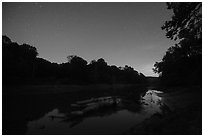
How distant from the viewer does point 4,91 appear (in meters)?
33.2

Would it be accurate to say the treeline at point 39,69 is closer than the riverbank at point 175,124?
No

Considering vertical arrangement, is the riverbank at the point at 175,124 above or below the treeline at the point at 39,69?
below

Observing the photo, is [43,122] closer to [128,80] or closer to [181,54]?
[181,54]

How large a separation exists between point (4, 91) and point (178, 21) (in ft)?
114

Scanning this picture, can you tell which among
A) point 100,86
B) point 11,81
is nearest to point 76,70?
point 100,86

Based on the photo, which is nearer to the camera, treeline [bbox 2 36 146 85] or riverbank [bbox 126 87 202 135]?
riverbank [bbox 126 87 202 135]

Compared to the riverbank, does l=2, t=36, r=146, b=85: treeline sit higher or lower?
higher

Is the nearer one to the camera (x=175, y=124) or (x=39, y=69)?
(x=175, y=124)

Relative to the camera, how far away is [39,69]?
61.5 meters

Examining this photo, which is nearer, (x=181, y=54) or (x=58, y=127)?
(x=58, y=127)

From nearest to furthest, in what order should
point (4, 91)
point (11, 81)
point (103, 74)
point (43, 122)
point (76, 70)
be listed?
point (43, 122) < point (4, 91) < point (11, 81) < point (76, 70) < point (103, 74)

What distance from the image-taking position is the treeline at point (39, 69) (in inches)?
1491

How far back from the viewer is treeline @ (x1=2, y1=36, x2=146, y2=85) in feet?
124

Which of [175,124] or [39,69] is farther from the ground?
[39,69]
